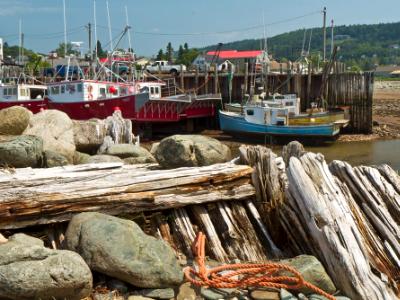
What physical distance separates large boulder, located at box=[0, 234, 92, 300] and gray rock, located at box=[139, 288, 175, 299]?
1.79 ft

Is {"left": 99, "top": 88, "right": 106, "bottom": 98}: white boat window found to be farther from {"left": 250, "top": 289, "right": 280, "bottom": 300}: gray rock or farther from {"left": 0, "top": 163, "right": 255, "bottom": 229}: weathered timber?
{"left": 250, "top": 289, "right": 280, "bottom": 300}: gray rock

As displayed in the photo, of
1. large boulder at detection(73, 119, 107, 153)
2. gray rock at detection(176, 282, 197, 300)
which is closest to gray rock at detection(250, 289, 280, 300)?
gray rock at detection(176, 282, 197, 300)

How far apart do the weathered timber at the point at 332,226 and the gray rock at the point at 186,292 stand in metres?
1.41

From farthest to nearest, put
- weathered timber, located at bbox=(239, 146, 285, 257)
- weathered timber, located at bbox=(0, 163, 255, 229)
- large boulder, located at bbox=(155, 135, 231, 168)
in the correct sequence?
1. large boulder, located at bbox=(155, 135, 231, 168)
2. weathered timber, located at bbox=(239, 146, 285, 257)
3. weathered timber, located at bbox=(0, 163, 255, 229)

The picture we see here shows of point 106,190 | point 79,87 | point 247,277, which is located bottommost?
point 247,277

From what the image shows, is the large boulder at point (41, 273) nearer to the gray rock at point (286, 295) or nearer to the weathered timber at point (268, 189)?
the gray rock at point (286, 295)

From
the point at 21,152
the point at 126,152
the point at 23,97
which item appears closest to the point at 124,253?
the point at 21,152

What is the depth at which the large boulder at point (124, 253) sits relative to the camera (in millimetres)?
5082

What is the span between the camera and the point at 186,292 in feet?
17.2

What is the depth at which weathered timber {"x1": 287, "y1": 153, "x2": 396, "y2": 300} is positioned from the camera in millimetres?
5219

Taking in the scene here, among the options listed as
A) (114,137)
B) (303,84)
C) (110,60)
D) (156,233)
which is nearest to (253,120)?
(303,84)

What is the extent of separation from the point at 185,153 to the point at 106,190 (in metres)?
1.90

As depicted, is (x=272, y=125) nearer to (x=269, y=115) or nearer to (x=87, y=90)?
(x=269, y=115)

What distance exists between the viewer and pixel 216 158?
803 cm
